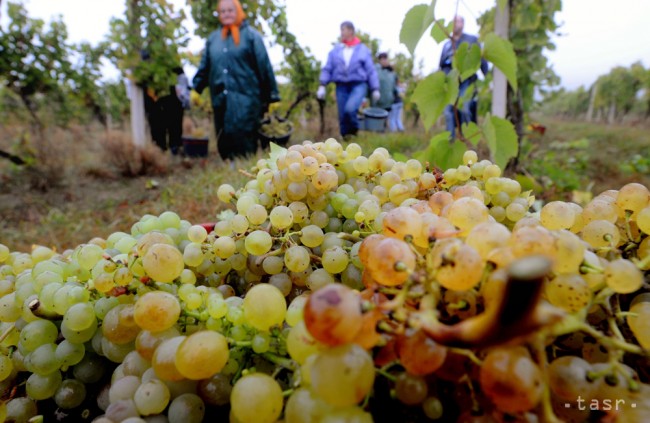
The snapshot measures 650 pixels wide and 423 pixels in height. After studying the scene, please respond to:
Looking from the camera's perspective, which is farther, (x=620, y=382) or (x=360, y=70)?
(x=360, y=70)

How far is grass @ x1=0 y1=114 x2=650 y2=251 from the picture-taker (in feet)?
9.06

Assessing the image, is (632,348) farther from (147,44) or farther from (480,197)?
(147,44)

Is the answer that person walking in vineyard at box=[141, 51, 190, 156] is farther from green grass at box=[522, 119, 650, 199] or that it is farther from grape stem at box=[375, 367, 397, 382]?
grape stem at box=[375, 367, 397, 382]

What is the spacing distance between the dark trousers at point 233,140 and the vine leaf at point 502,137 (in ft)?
12.0

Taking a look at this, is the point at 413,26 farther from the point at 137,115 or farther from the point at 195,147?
the point at 195,147

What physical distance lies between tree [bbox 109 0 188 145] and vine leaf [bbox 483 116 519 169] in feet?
15.7

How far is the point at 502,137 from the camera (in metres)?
1.14

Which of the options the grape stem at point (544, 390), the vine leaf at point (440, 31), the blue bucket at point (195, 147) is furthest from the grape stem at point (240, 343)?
the blue bucket at point (195, 147)

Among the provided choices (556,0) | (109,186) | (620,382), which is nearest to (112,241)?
(620,382)

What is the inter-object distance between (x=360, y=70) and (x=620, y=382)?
5.39 m

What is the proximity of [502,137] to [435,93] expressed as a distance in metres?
0.25

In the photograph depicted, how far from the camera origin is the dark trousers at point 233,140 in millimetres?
4477

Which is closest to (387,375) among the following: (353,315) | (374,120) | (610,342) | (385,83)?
(353,315)

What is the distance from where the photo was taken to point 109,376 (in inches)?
22.3
